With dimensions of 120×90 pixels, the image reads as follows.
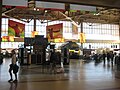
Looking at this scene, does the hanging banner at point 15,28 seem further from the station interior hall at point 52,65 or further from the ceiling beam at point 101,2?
the ceiling beam at point 101,2

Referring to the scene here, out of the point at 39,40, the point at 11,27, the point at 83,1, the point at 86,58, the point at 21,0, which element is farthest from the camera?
the point at 86,58

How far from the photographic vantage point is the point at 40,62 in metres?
31.6

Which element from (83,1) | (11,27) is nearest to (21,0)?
(83,1)

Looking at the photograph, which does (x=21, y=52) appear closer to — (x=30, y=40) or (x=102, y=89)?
(x=30, y=40)

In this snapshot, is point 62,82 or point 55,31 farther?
point 55,31

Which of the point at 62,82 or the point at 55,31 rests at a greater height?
the point at 55,31

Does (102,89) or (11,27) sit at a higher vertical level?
(11,27)

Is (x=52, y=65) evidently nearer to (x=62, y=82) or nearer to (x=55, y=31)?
(x=62, y=82)

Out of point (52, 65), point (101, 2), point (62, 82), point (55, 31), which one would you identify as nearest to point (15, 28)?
point (55, 31)

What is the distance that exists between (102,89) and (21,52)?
61.5 ft

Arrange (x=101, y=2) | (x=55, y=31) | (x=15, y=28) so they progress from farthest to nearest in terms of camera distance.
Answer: (x=55, y=31) → (x=15, y=28) → (x=101, y=2)

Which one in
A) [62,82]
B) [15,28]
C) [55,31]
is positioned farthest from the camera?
[55,31]

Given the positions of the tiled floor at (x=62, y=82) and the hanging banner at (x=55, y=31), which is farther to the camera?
the hanging banner at (x=55, y=31)

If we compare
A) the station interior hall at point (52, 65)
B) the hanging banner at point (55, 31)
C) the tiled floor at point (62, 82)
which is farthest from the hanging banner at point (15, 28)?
the tiled floor at point (62, 82)
